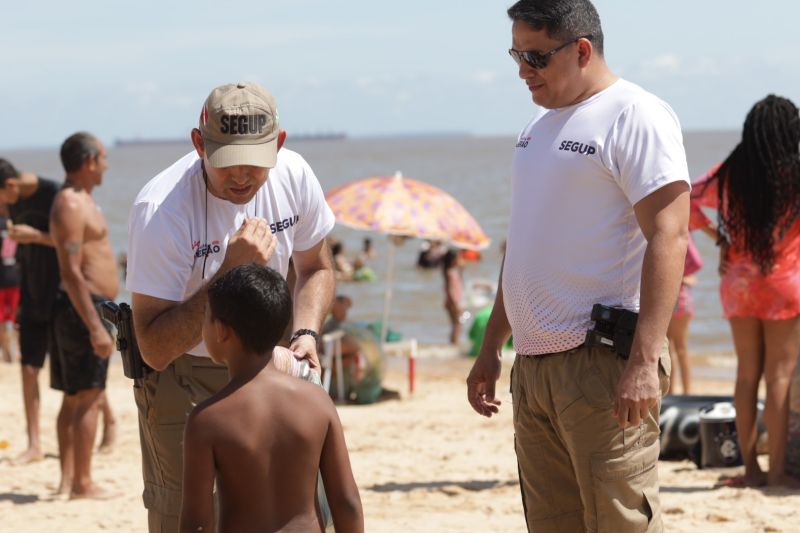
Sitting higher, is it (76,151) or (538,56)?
(538,56)

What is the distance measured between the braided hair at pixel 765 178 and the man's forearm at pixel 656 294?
2.68 meters

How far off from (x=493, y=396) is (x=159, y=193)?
132 centimetres

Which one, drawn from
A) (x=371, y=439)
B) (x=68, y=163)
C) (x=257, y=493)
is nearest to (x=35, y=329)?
(x=68, y=163)

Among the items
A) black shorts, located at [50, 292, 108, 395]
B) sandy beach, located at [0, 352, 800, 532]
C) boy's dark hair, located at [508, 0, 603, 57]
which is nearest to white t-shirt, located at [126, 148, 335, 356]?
boy's dark hair, located at [508, 0, 603, 57]

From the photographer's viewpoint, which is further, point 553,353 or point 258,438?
point 553,353

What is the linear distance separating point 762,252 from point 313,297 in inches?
115

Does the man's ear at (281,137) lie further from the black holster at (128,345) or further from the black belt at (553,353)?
the black belt at (553,353)

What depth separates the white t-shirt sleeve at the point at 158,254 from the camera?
3617 mm

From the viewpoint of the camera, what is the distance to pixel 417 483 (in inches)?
286

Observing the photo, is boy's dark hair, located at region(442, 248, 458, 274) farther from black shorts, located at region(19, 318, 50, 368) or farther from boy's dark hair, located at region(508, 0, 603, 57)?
boy's dark hair, located at region(508, 0, 603, 57)

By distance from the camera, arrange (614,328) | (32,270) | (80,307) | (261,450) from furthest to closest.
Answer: (32,270)
(80,307)
(614,328)
(261,450)

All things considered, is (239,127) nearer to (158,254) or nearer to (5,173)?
(158,254)

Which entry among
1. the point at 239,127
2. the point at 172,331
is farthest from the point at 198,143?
the point at 172,331

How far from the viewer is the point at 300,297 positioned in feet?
13.2
